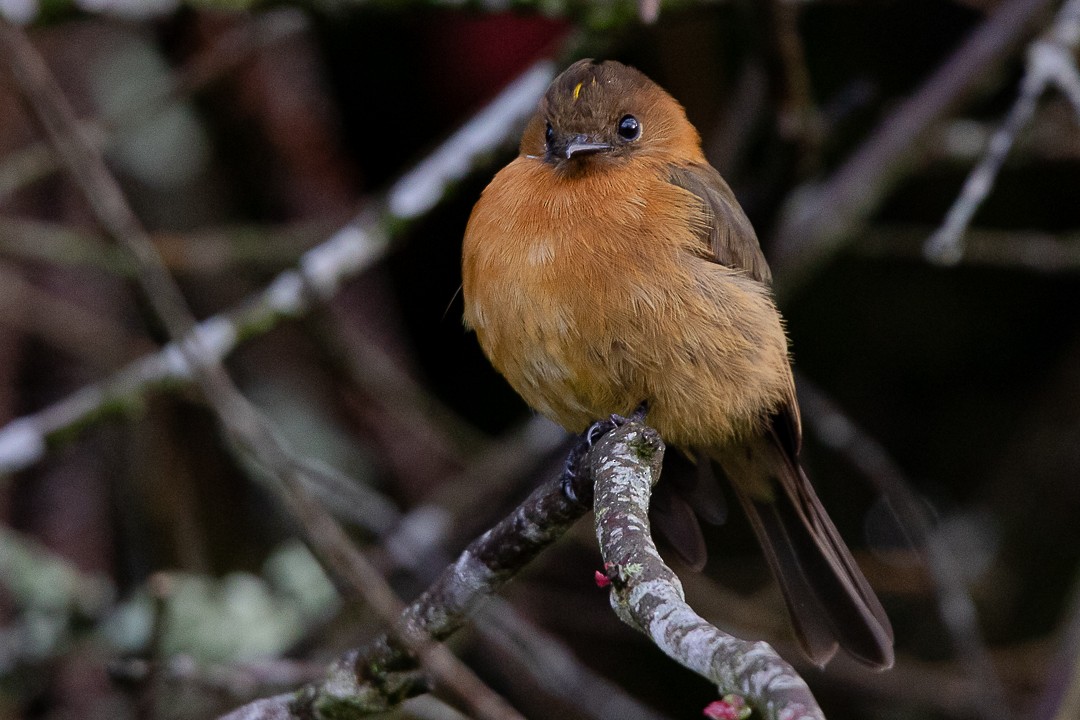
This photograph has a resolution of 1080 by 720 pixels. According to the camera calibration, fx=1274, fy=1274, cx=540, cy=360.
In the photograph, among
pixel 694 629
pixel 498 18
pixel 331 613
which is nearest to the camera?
pixel 694 629

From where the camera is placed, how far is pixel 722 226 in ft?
11.0

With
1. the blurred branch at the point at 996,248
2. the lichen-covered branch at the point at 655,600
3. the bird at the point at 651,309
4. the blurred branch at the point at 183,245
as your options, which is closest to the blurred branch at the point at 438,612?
the lichen-covered branch at the point at 655,600

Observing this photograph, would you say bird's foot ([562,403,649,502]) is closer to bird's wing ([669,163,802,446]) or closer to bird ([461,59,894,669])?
bird ([461,59,894,669])

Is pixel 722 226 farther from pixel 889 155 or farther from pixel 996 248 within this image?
pixel 996 248

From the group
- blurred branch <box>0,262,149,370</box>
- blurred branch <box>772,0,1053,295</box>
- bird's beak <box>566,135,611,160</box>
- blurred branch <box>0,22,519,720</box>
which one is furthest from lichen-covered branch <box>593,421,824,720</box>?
blurred branch <box>0,262,149,370</box>

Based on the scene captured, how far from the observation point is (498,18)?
17.3 ft

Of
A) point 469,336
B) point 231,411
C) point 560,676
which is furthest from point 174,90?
point 560,676

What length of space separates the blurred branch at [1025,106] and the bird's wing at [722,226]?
59 cm

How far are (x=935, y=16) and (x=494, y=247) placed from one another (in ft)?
11.1

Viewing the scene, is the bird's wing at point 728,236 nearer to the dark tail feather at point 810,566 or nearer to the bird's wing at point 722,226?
the bird's wing at point 722,226

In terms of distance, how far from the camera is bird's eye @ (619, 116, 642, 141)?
11.6 ft

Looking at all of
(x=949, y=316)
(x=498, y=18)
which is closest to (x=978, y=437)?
(x=949, y=316)

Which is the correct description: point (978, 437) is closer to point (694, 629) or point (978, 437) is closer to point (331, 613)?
point (331, 613)

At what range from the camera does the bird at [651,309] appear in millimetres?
3043
